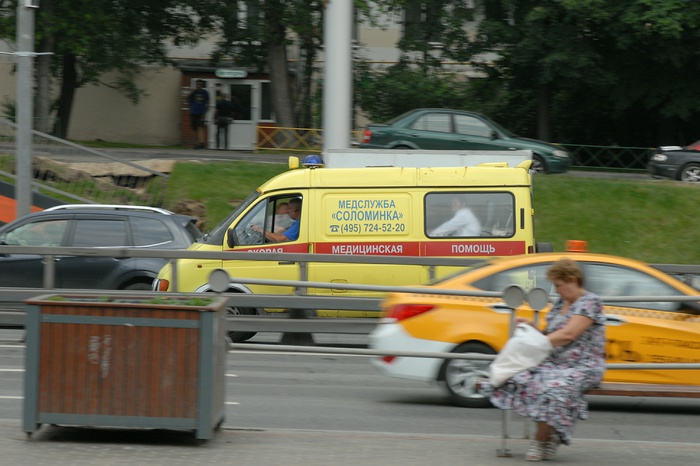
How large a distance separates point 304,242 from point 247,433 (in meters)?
6.06

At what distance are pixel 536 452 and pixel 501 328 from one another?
2340 millimetres

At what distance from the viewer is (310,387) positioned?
33.5 feet

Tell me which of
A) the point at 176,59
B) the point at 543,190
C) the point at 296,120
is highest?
the point at 176,59

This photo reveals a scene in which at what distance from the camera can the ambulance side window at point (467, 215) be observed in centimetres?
1317

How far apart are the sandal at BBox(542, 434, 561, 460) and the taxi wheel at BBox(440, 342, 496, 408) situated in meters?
2.26

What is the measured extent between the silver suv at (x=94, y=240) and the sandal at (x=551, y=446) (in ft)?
27.3

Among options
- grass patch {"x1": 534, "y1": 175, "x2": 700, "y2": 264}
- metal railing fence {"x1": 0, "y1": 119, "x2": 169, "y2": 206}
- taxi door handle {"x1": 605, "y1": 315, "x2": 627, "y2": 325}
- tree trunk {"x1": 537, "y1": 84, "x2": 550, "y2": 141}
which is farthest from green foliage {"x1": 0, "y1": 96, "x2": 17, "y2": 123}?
taxi door handle {"x1": 605, "y1": 315, "x2": 627, "y2": 325}

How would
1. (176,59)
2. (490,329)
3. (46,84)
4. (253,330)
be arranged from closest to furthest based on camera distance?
(490,329)
(253,330)
(46,84)
(176,59)

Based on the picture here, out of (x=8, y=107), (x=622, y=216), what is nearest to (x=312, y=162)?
(x=622, y=216)

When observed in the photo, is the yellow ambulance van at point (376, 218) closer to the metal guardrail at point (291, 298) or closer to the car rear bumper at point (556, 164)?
the metal guardrail at point (291, 298)

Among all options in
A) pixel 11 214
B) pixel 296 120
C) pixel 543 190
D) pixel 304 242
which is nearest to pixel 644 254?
pixel 543 190

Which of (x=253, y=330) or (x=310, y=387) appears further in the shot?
(x=253, y=330)

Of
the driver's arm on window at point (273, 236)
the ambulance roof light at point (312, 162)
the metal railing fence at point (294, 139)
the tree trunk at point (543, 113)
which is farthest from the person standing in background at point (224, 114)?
the driver's arm on window at point (273, 236)

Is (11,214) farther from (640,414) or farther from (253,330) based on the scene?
(640,414)
